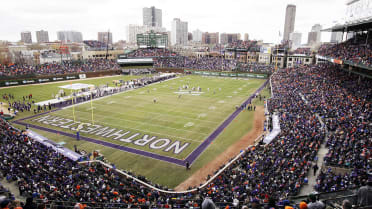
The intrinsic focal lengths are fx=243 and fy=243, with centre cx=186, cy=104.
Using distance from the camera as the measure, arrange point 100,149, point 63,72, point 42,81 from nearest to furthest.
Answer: point 100,149 → point 42,81 → point 63,72

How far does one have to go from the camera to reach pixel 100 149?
2505cm

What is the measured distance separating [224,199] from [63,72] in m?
68.0

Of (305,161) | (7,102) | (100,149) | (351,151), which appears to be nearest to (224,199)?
(305,161)

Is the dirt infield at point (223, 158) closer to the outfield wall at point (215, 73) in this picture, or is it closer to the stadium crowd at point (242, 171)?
the stadium crowd at point (242, 171)

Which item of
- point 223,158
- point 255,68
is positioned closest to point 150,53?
point 255,68

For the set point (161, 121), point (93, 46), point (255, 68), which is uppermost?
point (93, 46)

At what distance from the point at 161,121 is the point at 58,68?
170 ft

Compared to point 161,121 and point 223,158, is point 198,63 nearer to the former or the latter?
point 161,121

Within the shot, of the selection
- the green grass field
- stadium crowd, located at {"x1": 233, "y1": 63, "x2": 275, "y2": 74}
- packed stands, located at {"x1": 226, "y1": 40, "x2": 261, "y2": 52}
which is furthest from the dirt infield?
packed stands, located at {"x1": 226, "y1": 40, "x2": 261, "y2": 52}

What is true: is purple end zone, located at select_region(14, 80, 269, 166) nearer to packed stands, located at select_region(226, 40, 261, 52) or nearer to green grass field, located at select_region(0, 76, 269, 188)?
green grass field, located at select_region(0, 76, 269, 188)

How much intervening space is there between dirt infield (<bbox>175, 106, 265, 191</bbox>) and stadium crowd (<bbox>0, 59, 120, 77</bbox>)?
58.4 m

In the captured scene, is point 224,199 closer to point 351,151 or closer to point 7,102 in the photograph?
point 351,151

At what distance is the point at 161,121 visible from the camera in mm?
33875

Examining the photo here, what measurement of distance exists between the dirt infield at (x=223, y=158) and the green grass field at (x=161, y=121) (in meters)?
0.56
